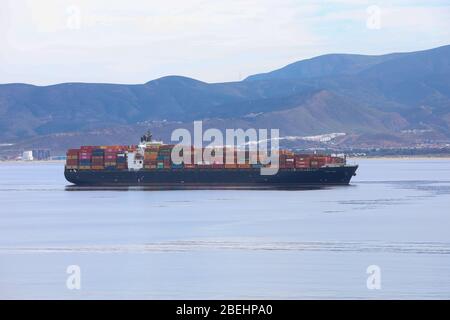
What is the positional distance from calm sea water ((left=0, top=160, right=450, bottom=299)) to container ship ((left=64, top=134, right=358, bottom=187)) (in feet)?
50.2

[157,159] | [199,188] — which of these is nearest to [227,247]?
[199,188]

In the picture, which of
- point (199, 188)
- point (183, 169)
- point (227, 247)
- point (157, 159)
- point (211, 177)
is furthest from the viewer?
point (157, 159)

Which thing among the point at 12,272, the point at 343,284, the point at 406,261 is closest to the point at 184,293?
the point at 343,284

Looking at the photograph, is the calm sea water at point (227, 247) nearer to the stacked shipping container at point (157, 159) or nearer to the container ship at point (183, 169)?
the container ship at point (183, 169)

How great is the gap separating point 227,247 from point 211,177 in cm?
5206

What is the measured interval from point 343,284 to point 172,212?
3295 centimetres

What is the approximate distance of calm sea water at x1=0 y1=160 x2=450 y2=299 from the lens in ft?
110

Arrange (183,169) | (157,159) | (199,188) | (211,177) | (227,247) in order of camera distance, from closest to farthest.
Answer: (227,247)
(211,177)
(199,188)
(183,169)
(157,159)

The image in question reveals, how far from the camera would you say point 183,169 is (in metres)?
98.8

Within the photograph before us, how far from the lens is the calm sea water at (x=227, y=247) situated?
3359cm

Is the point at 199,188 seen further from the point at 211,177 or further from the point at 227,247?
the point at 227,247
